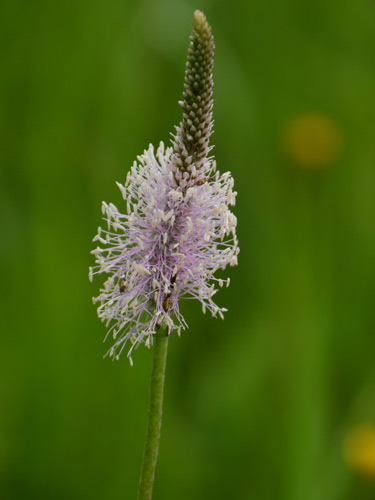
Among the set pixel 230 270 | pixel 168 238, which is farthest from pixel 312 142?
pixel 168 238

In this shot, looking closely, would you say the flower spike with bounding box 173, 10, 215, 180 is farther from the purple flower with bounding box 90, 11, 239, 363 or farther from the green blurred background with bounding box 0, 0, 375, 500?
the green blurred background with bounding box 0, 0, 375, 500

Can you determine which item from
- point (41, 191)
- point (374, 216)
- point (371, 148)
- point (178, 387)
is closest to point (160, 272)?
point (178, 387)

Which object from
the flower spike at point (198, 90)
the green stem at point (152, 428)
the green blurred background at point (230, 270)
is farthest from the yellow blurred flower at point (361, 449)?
the flower spike at point (198, 90)

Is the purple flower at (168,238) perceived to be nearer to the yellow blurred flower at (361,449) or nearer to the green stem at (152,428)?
the green stem at (152,428)

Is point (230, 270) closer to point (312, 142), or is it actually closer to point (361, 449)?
point (312, 142)

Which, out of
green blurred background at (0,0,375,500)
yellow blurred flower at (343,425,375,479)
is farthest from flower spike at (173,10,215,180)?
yellow blurred flower at (343,425,375,479)

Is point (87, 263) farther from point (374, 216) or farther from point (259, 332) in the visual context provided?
point (374, 216)

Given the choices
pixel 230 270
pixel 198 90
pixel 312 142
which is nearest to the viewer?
pixel 198 90
